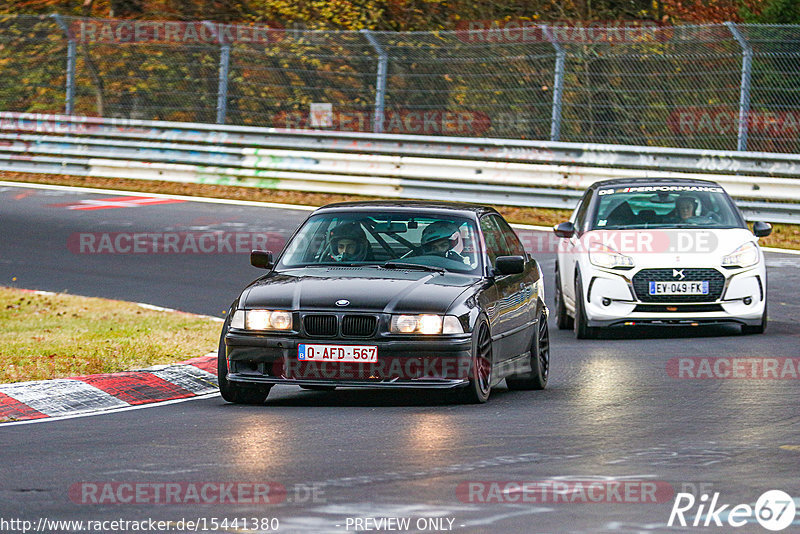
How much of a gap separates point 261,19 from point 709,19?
9.91 meters

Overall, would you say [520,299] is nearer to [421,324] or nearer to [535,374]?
[535,374]

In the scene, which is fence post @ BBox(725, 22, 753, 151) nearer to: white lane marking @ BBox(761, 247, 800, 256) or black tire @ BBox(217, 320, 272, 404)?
white lane marking @ BBox(761, 247, 800, 256)

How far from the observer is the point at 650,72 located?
80.3ft

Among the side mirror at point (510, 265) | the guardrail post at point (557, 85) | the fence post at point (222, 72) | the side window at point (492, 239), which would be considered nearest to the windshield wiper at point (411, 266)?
the side mirror at point (510, 265)

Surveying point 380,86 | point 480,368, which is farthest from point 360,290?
point 380,86

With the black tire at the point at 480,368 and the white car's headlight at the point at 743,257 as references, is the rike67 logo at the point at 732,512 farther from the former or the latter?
the white car's headlight at the point at 743,257

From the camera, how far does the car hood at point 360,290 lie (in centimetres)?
987

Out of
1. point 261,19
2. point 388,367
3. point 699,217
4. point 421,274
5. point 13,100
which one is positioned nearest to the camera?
point 388,367

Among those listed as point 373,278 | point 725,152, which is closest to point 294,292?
point 373,278

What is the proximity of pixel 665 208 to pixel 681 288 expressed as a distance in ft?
4.66

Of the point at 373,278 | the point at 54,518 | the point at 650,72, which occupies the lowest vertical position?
the point at 54,518

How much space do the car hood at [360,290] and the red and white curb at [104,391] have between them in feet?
3.66

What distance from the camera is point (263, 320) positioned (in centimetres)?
1000

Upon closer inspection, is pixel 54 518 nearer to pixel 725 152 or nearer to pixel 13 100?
pixel 725 152
